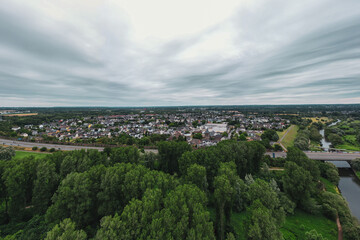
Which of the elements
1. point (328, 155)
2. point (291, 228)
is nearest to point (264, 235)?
point (291, 228)

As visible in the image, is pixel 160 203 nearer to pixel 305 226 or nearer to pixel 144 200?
pixel 144 200

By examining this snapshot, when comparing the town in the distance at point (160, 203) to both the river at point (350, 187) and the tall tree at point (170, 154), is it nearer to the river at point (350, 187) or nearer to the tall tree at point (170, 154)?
the river at point (350, 187)

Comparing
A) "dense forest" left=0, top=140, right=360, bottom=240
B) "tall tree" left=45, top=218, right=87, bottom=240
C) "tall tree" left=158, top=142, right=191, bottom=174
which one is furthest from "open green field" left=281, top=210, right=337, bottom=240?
"tall tree" left=45, top=218, right=87, bottom=240

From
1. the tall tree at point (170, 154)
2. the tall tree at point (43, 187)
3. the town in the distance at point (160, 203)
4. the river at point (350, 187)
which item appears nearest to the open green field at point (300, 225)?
the town in the distance at point (160, 203)

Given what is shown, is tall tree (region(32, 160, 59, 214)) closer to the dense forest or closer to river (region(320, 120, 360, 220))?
the dense forest

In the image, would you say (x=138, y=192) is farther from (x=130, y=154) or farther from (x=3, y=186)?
(x=3, y=186)
